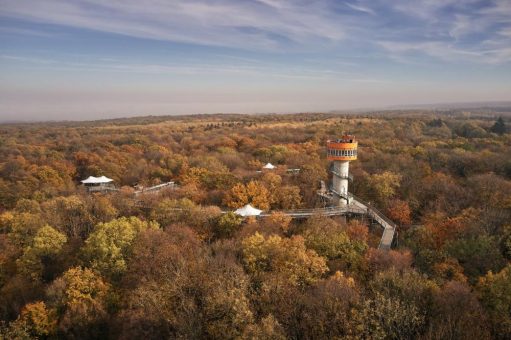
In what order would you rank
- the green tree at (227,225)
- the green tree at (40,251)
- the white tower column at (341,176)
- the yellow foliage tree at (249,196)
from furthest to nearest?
the white tower column at (341,176), the yellow foliage tree at (249,196), the green tree at (227,225), the green tree at (40,251)

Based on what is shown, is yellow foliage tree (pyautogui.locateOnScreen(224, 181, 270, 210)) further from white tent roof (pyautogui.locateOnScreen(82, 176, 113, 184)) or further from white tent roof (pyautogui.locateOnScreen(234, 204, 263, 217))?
white tent roof (pyautogui.locateOnScreen(82, 176, 113, 184))

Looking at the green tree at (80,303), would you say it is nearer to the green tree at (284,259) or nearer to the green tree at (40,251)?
the green tree at (40,251)

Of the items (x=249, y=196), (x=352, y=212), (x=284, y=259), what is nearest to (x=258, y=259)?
(x=284, y=259)

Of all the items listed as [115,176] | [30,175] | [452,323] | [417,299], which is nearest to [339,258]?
[417,299]

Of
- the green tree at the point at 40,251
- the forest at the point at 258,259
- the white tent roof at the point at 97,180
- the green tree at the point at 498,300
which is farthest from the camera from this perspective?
the white tent roof at the point at 97,180

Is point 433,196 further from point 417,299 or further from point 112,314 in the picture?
point 112,314

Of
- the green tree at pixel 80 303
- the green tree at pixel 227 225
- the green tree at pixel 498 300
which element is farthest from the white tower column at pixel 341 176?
the green tree at pixel 80 303

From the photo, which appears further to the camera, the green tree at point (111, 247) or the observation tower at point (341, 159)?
the observation tower at point (341, 159)
